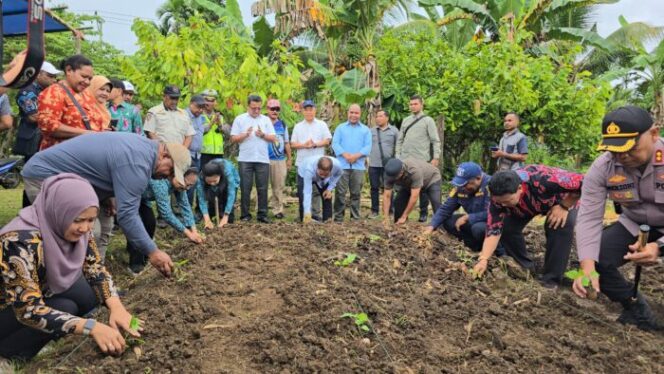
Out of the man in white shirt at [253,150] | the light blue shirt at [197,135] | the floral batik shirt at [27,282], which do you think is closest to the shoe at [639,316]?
the floral batik shirt at [27,282]

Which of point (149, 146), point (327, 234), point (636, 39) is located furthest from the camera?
point (636, 39)

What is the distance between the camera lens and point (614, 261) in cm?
388

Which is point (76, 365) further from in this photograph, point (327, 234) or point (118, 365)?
point (327, 234)

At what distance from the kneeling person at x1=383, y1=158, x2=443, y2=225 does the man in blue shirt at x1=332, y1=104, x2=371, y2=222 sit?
0.94 metres

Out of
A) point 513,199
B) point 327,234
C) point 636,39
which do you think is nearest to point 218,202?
point 327,234

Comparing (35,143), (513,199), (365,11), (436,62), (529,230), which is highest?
(365,11)

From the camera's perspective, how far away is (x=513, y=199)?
14.3 ft

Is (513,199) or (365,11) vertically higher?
(365,11)

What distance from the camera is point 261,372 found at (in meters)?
2.82

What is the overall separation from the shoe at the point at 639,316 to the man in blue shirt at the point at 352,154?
4191 millimetres

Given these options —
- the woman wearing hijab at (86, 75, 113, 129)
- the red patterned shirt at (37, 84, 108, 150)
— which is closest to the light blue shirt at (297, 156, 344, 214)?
the woman wearing hijab at (86, 75, 113, 129)

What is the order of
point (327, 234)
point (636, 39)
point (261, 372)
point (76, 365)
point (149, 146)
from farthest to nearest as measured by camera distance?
point (636, 39)
point (327, 234)
point (149, 146)
point (76, 365)
point (261, 372)

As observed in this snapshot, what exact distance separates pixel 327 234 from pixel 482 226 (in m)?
1.54

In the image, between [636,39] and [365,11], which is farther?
[636,39]
